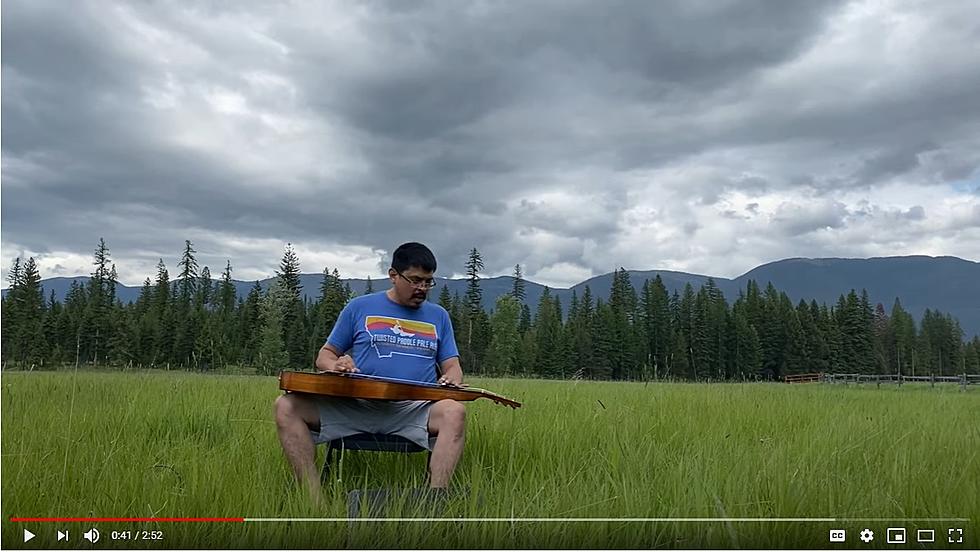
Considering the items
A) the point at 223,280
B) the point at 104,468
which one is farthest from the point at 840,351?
the point at 223,280

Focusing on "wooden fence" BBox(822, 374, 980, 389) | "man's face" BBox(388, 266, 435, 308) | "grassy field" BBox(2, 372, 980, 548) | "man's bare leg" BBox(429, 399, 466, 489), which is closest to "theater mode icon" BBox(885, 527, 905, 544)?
"grassy field" BBox(2, 372, 980, 548)

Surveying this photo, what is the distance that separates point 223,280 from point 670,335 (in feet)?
161

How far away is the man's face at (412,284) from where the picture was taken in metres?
3.58

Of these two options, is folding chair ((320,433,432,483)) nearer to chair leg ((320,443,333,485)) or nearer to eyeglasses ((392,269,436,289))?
chair leg ((320,443,333,485))

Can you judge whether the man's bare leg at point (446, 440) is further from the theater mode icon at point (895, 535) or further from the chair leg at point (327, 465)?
the theater mode icon at point (895, 535)

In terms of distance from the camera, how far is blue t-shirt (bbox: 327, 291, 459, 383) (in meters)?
3.54

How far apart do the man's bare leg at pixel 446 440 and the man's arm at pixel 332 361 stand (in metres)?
0.49

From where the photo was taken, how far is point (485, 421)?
16.2 feet

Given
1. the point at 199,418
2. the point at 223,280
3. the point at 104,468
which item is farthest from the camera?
the point at 223,280

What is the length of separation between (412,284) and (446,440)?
0.88 meters

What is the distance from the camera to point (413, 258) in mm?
3609

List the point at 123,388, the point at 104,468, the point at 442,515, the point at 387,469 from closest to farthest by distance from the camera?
the point at 442,515 → the point at 104,468 → the point at 387,469 → the point at 123,388

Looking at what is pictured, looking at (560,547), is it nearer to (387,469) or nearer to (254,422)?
(387,469)

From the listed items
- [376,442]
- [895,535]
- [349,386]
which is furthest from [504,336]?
[895,535]
